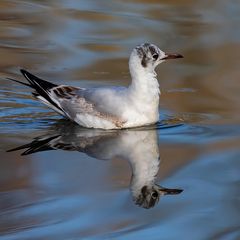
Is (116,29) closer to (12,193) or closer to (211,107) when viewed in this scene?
(211,107)

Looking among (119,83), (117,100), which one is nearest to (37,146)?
(117,100)

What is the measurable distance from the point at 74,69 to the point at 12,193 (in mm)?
Answer: 4089

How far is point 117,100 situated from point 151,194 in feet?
6.11

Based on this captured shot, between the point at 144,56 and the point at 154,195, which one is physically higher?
the point at 144,56

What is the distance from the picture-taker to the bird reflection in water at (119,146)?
24.5 feet

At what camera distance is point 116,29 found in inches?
Result: 525

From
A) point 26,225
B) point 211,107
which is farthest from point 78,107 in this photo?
point 26,225

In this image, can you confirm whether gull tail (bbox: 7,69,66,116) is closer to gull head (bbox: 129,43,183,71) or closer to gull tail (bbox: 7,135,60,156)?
gull tail (bbox: 7,135,60,156)

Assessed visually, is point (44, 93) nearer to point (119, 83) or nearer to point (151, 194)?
point (119, 83)

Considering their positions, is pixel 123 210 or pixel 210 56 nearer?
pixel 123 210

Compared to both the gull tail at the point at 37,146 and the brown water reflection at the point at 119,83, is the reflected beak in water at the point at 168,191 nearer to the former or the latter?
the brown water reflection at the point at 119,83

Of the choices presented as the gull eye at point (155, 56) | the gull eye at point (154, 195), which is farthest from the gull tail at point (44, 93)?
the gull eye at point (154, 195)

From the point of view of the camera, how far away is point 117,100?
29.0ft

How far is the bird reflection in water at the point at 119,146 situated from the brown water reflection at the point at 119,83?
92mm
